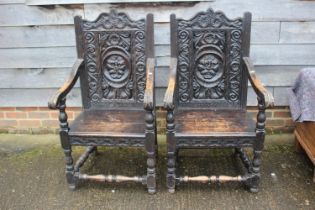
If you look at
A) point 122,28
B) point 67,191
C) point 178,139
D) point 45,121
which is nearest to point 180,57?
point 122,28

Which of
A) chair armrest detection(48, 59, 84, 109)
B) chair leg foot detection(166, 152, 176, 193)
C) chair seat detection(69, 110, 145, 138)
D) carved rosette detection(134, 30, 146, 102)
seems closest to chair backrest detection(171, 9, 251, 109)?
carved rosette detection(134, 30, 146, 102)

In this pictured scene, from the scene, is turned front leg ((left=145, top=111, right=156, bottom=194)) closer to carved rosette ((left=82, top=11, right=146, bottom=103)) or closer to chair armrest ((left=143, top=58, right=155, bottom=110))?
chair armrest ((left=143, top=58, right=155, bottom=110))

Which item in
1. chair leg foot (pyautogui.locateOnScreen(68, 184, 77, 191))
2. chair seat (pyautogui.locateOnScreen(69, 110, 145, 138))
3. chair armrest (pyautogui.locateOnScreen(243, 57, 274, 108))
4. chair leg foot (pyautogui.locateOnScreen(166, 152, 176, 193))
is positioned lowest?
chair leg foot (pyautogui.locateOnScreen(68, 184, 77, 191))

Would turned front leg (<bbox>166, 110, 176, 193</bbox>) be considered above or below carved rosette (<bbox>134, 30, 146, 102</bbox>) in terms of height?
below

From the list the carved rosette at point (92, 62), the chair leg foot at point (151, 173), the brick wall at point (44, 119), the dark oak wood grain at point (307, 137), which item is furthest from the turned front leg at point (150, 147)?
the dark oak wood grain at point (307, 137)

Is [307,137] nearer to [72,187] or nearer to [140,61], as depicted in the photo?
[140,61]

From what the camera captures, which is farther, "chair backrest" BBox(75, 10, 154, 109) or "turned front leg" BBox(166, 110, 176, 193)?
"chair backrest" BBox(75, 10, 154, 109)

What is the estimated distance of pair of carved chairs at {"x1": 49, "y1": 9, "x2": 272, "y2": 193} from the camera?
7.32 ft

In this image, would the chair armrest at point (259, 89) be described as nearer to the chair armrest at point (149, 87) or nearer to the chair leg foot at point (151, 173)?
the chair armrest at point (149, 87)

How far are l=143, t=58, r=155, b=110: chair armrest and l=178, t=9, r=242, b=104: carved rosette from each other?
0.78ft

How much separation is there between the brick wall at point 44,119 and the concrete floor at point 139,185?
0.12 metres

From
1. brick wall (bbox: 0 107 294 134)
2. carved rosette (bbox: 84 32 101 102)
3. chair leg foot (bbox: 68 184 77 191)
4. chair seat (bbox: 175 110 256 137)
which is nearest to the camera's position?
chair seat (bbox: 175 110 256 137)

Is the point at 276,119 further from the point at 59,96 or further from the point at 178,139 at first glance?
the point at 59,96

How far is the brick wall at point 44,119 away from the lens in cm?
303
